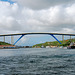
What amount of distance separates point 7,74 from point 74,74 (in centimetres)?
757

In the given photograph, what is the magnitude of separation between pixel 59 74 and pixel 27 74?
11.8 feet

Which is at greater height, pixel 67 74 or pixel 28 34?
pixel 28 34

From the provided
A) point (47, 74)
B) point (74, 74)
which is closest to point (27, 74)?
point (47, 74)

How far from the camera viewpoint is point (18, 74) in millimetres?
15820

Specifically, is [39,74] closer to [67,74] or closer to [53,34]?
[67,74]

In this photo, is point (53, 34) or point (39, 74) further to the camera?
point (53, 34)

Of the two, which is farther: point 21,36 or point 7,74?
point 21,36

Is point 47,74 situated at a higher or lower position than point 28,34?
lower

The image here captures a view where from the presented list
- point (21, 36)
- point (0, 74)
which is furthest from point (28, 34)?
point (0, 74)

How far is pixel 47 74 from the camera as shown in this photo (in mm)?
15773

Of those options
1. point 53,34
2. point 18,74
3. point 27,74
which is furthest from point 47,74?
point 53,34

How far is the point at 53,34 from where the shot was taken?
121m

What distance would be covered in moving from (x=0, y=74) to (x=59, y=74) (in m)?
6.70

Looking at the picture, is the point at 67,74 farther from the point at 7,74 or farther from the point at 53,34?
the point at 53,34
